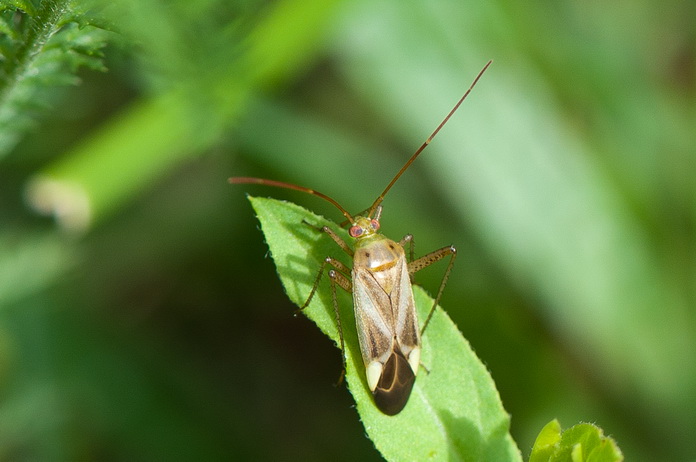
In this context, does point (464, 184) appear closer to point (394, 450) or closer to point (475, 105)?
point (475, 105)

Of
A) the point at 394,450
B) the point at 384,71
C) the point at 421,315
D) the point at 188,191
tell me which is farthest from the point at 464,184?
the point at 394,450

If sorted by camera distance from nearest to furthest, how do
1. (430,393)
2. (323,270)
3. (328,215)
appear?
(430,393) → (323,270) → (328,215)

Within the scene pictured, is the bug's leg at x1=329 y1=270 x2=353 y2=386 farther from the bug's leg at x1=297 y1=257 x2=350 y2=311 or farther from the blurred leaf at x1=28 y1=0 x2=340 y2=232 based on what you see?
the blurred leaf at x1=28 y1=0 x2=340 y2=232

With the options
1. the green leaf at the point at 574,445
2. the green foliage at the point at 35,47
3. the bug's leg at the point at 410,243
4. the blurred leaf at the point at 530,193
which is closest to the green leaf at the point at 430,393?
the green leaf at the point at 574,445

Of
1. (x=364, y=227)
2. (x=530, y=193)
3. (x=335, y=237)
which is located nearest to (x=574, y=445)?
(x=335, y=237)

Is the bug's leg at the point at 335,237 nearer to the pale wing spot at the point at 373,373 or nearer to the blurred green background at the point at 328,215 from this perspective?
the pale wing spot at the point at 373,373

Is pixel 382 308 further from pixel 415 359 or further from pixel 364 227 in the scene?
pixel 364 227
